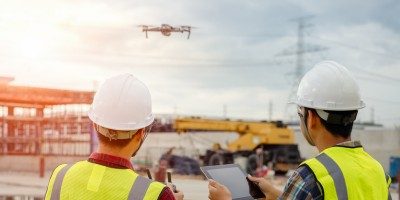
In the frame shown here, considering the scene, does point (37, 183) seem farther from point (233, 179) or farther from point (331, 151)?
point (331, 151)

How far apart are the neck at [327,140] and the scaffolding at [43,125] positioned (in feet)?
71.0

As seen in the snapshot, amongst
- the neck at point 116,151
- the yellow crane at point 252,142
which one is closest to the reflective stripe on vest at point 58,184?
the neck at point 116,151

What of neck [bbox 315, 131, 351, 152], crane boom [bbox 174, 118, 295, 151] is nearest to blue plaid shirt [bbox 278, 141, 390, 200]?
neck [bbox 315, 131, 351, 152]

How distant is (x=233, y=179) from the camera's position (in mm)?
3160

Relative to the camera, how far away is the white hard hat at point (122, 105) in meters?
2.64

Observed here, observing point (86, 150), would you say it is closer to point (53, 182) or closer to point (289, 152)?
point (289, 152)

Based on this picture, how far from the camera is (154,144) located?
165ft

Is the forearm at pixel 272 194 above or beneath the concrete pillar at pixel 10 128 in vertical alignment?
above

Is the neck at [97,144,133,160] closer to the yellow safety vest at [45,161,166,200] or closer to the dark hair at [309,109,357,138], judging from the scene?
the yellow safety vest at [45,161,166,200]

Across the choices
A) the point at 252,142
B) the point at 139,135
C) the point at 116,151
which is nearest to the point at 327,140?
the point at 139,135

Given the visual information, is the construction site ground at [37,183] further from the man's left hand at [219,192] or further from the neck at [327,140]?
the neck at [327,140]

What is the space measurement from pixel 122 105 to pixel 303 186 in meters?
0.85

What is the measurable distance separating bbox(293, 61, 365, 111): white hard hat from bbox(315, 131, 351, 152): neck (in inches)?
5.3

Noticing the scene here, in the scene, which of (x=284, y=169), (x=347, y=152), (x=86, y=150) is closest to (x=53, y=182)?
(x=347, y=152)
